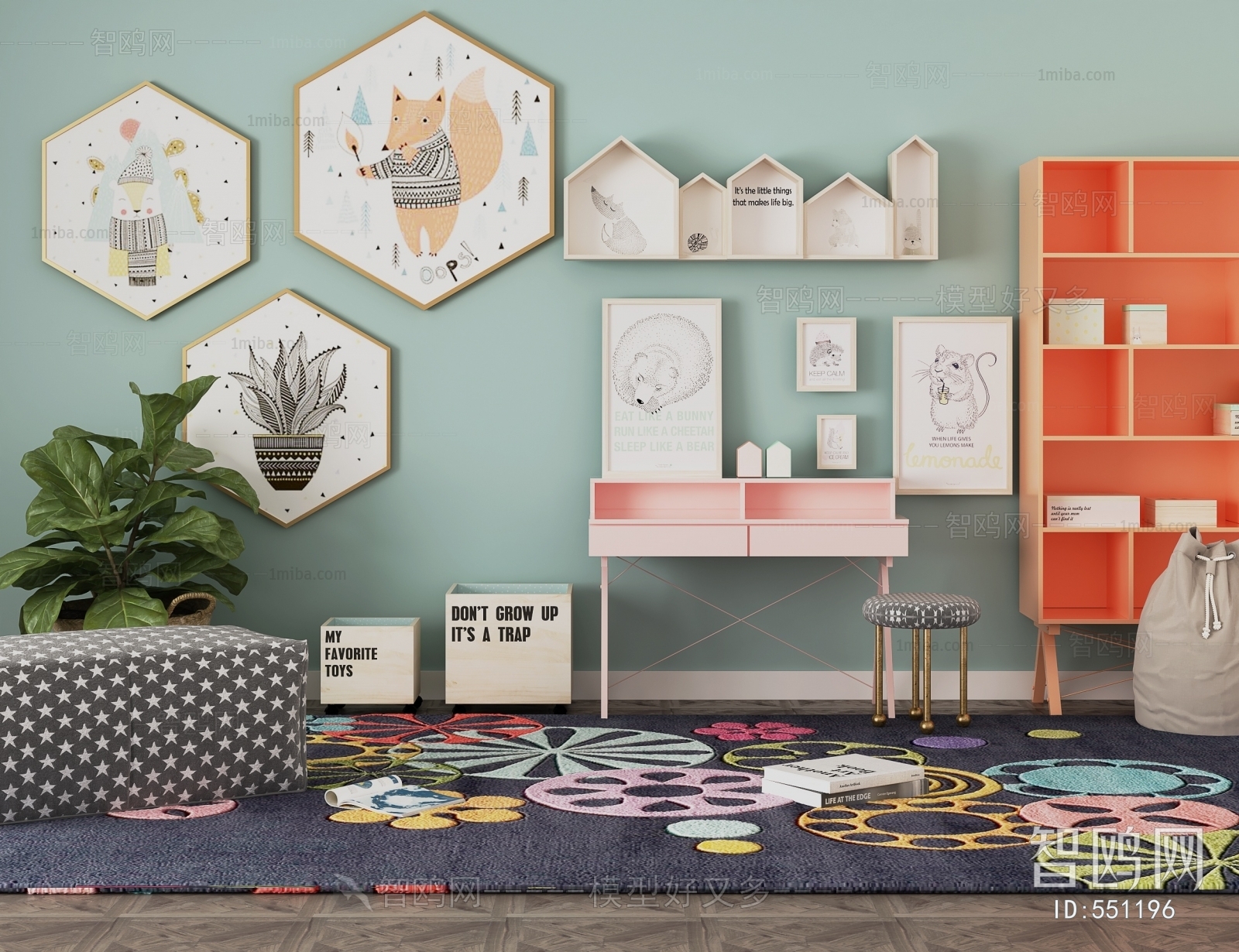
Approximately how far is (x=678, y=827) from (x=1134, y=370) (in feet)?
8.73

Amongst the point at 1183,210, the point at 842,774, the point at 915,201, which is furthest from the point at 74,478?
the point at 1183,210

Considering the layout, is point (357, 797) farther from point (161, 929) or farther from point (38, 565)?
point (38, 565)

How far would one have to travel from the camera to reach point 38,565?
3744 mm

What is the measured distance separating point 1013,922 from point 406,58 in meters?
3.52

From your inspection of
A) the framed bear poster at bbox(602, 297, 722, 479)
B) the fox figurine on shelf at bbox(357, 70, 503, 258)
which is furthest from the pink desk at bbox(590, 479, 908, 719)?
the fox figurine on shelf at bbox(357, 70, 503, 258)

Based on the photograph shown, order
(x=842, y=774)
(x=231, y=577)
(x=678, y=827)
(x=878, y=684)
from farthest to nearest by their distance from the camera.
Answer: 1. (x=231, y=577)
2. (x=878, y=684)
3. (x=842, y=774)
4. (x=678, y=827)

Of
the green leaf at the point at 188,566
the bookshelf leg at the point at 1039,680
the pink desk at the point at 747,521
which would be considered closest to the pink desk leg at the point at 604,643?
the pink desk at the point at 747,521

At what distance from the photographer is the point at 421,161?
428 cm

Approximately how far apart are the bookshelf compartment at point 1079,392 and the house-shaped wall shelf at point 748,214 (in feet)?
2.13

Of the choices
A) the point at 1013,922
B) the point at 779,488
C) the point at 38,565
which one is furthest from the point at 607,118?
the point at 1013,922

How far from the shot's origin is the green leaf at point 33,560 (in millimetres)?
3699

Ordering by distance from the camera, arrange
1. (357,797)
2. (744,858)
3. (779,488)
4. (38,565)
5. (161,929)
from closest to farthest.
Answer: (161,929)
(744,858)
(357,797)
(38,565)
(779,488)

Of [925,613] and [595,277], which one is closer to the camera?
[925,613]

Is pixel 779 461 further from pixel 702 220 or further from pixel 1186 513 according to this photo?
pixel 1186 513
